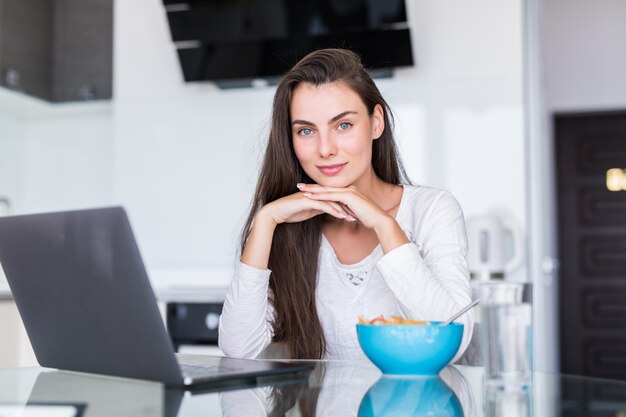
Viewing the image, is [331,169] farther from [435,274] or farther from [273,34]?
[273,34]

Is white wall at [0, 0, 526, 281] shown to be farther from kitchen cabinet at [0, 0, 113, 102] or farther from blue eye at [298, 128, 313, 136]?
blue eye at [298, 128, 313, 136]

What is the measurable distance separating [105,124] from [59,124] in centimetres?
25

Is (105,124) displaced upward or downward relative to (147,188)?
upward

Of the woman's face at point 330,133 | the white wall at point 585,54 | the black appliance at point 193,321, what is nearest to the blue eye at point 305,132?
A: the woman's face at point 330,133

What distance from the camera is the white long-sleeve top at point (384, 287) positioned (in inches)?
57.1

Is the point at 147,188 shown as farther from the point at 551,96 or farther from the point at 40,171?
the point at 551,96

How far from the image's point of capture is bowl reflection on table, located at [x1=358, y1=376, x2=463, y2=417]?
85 cm

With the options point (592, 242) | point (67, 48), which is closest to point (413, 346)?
point (67, 48)

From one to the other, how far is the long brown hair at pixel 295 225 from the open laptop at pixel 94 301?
45 centimetres

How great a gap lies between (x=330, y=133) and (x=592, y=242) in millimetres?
4076

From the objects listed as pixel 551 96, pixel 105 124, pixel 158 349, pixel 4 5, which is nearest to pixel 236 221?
pixel 105 124

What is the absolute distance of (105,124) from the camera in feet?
12.8

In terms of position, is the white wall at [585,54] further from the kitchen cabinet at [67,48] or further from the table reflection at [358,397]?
the table reflection at [358,397]

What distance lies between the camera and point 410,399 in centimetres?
94
